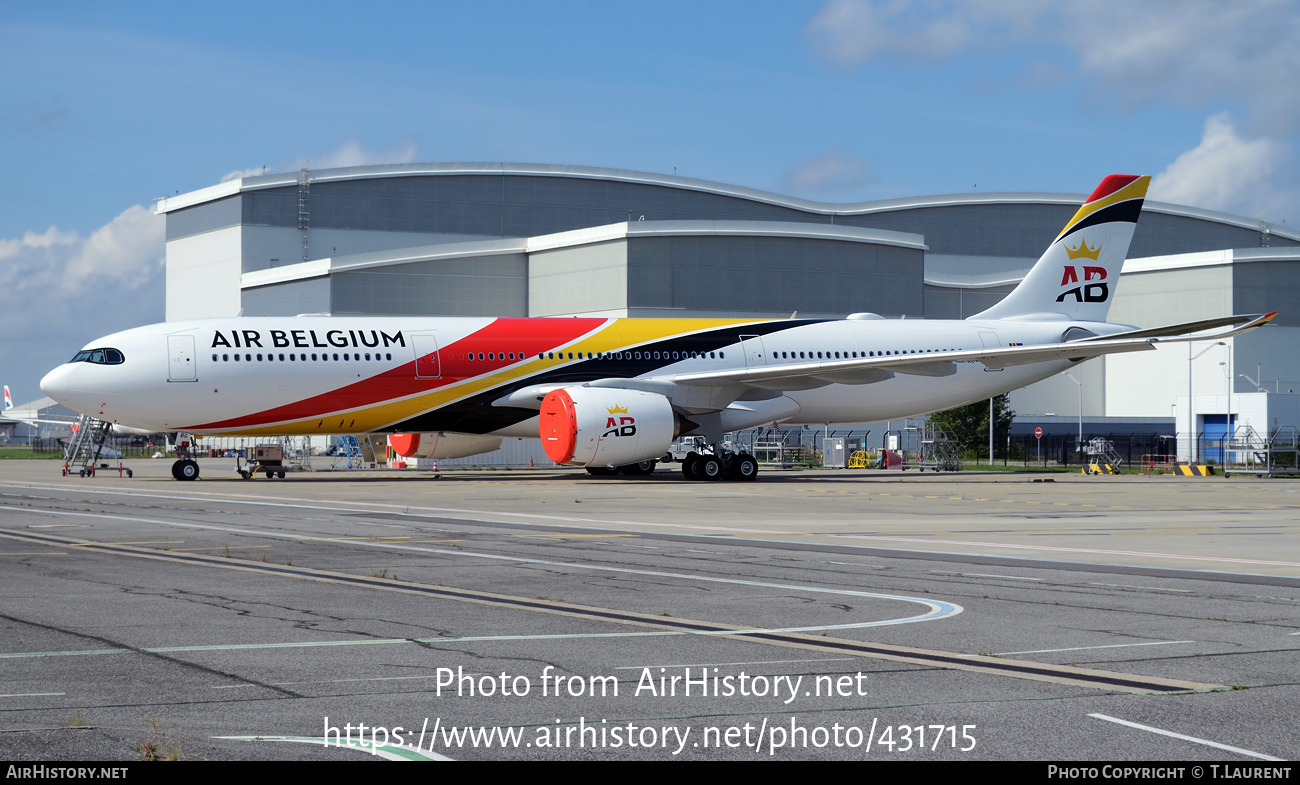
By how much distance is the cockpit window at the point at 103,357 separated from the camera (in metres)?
32.8

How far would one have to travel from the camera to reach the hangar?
2813 inches

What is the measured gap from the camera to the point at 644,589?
1171 centimetres

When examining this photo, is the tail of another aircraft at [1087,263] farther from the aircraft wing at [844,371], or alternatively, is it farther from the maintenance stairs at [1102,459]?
the maintenance stairs at [1102,459]

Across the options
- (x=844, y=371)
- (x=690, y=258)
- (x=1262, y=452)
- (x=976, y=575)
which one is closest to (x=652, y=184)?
(x=690, y=258)

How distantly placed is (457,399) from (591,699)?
28.3 metres

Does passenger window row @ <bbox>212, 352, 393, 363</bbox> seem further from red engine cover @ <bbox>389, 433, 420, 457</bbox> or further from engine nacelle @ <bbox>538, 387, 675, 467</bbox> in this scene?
engine nacelle @ <bbox>538, 387, 675, 467</bbox>

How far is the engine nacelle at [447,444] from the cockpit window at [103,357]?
817cm

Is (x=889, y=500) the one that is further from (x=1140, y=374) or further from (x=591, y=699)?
(x=1140, y=374)

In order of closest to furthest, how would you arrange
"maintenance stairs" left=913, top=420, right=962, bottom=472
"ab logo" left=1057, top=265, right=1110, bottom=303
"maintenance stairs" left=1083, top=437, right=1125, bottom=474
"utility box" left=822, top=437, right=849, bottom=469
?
"ab logo" left=1057, top=265, right=1110, bottom=303, "maintenance stairs" left=1083, top=437, right=1125, bottom=474, "maintenance stairs" left=913, top=420, right=962, bottom=472, "utility box" left=822, top=437, right=849, bottom=469

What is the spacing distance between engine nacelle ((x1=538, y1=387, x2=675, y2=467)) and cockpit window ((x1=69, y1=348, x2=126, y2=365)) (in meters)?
11.0

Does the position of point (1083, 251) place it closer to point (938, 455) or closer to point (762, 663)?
point (938, 455)

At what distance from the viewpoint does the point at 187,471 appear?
3600 centimetres

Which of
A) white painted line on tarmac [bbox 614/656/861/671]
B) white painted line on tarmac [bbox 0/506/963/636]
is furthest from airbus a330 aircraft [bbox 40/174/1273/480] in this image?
white painted line on tarmac [bbox 614/656/861/671]
